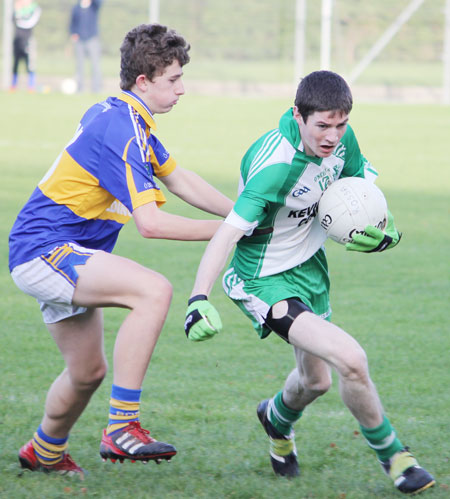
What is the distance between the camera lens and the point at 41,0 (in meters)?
31.1

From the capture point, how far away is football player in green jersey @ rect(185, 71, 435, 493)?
4234mm

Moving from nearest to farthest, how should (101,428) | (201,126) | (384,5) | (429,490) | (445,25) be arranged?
(429,490) < (101,428) < (201,126) < (445,25) < (384,5)

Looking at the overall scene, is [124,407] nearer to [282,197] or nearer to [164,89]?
[282,197]

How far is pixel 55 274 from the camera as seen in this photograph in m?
4.23

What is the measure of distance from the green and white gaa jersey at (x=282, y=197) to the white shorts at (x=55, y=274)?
0.69 meters

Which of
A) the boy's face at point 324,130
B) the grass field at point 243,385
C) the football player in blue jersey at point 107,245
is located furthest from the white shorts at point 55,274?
the boy's face at point 324,130

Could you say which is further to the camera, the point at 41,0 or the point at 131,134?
the point at 41,0

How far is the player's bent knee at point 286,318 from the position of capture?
4406 mm

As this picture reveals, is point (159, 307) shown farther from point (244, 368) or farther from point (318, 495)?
point (244, 368)

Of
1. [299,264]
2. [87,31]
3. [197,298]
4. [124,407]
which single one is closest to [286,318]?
[299,264]

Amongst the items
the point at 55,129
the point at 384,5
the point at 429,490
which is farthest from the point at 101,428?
the point at 384,5

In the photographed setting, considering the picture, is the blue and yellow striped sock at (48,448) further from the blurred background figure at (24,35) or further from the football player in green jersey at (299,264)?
the blurred background figure at (24,35)

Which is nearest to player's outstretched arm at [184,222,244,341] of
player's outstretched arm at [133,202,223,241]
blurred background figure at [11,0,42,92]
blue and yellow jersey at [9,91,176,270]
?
player's outstretched arm at [133,202,223,241]

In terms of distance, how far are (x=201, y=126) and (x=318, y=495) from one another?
1768 cm
